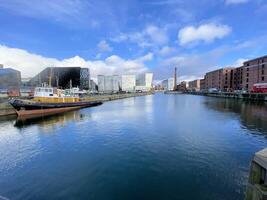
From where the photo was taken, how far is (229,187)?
34.4ft

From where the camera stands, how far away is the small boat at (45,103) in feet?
127

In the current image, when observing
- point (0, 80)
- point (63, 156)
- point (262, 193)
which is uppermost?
point (0, 80)

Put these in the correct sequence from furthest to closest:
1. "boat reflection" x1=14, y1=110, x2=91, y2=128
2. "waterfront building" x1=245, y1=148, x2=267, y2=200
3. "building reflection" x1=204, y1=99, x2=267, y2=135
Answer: "boat reflection" x1=14, y1=110, x2=91, y2=128
"building reflection" x1=204, y1=99, x2=267, y2=135
"waterfront building" x1=245, y1=148, x2=267, y2=200

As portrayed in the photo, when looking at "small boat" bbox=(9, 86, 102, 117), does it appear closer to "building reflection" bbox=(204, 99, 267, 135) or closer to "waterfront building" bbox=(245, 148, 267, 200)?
"building reflection" bbox=(204, 99, 267, 135)

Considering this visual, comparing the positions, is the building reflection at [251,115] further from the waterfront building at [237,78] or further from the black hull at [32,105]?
the waterfront building at [237,78]

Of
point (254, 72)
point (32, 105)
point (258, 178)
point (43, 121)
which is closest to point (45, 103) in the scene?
point (32, 105)

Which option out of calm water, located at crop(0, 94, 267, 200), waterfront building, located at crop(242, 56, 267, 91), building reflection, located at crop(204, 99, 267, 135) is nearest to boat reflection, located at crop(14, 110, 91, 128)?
calm water, located at crop(0, 94, 267, 200)

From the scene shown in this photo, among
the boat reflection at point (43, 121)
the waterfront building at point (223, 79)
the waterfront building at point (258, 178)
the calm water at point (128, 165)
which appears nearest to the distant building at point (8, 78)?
the boat reflection at point (43, 121)

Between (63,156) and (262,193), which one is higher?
(262,193)

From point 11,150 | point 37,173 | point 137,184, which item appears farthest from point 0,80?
point 137,184

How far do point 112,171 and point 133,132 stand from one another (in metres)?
11.0

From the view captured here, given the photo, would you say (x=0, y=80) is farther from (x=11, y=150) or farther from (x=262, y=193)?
(x=262, y=193)

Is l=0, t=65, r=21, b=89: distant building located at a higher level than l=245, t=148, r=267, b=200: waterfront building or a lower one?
higher

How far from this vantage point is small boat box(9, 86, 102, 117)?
3866 cm
